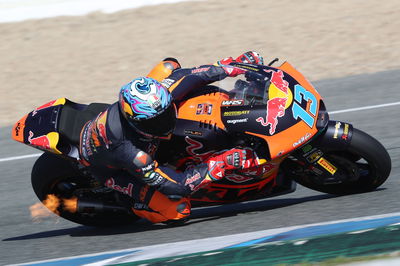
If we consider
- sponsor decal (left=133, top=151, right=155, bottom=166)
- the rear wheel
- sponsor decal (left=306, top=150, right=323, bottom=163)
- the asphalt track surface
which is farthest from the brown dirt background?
sponsor decal (left=133, top=151, right=155, bottom=166)

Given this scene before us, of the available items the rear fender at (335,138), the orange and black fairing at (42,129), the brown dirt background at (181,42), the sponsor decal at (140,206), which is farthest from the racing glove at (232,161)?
the brown dirt background at (181,42)

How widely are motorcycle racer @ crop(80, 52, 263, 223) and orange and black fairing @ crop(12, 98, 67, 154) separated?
0.76ft

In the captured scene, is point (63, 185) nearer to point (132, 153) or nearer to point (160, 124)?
point (132, 153)

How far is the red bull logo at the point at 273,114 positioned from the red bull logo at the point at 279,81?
0.32 ft

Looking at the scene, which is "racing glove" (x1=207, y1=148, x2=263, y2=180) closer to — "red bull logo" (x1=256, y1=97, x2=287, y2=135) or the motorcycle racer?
the motorcycle racer

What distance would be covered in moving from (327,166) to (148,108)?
4.78ft

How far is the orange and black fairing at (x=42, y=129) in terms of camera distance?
5469 millimetres

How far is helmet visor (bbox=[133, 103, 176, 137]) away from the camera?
4.93 meters

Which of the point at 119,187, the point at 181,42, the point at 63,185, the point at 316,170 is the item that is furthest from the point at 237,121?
the point at 181,42

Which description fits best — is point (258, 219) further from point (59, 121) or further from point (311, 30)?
point (311, 30)

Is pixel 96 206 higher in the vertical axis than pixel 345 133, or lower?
lower

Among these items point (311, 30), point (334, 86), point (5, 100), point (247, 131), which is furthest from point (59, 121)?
point (311, 30)

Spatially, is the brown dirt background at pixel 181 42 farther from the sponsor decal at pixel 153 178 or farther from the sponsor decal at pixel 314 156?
the sponsor decal at pixel 153 178

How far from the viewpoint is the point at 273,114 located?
198 inches
